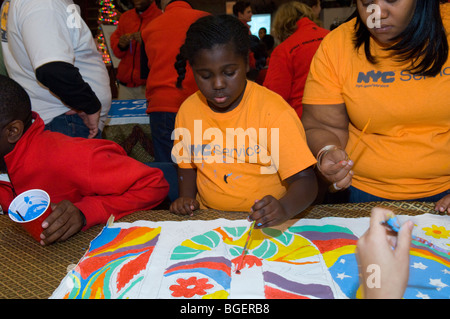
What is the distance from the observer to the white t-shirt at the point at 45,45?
1.60 m

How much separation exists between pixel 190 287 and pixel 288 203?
14.9 inches

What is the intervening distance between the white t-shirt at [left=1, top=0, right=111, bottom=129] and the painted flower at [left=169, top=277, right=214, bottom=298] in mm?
1148

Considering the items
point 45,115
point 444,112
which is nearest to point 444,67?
point 444,112

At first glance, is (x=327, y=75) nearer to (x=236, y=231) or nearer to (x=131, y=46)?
(x=236, y=231)

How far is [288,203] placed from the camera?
1.12 meters

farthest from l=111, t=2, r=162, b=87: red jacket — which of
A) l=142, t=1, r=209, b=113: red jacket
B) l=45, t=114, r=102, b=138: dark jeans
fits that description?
l=45, t=114, r=102, b=138: dark jeans

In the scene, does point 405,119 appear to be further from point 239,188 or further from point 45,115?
point 45,115

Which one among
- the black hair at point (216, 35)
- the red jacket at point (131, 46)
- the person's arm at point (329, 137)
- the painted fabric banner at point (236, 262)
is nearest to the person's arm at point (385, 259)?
the painted fabric banner at point (236, 262)

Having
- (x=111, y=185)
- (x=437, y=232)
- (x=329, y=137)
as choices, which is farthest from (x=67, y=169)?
(x=437, y=232)

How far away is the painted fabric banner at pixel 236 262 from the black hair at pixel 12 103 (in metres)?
0.47

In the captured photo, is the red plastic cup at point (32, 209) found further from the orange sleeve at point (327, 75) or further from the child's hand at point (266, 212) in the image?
the orange sleeve at point (327, 75)
